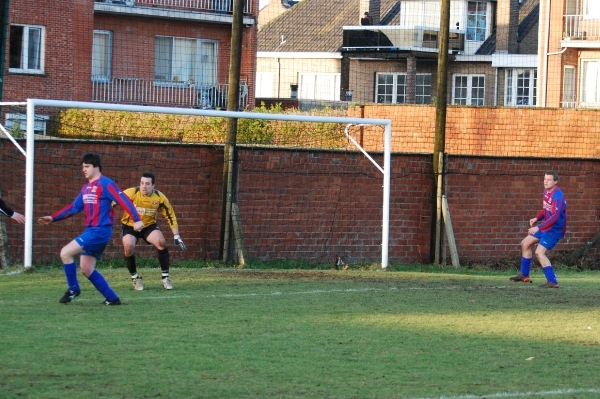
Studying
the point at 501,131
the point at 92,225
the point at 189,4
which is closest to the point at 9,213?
the point at 92,225

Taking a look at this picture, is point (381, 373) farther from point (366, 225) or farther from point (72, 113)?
point (72, 113)

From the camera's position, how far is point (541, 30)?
3759 centimetres

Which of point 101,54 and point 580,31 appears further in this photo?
point 580,31

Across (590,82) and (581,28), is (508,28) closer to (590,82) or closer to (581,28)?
(581,28)

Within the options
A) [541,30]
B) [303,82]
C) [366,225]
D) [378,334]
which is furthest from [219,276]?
[303,82]

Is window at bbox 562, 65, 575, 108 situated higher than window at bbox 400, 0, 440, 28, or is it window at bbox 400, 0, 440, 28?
window at bbox 400, 0, 440, 28

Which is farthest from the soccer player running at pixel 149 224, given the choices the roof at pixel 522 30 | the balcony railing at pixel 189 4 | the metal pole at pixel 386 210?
the roof at pixel 522 30

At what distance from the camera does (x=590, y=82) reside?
1476 inches

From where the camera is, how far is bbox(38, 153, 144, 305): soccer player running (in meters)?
11.4

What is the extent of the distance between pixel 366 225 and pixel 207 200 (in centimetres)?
304

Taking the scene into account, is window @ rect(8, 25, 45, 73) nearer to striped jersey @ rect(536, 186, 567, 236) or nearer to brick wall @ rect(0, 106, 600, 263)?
brick wall @ rect(0, 106, 600, 263)

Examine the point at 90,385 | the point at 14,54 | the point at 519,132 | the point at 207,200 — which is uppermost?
the point at 14,54

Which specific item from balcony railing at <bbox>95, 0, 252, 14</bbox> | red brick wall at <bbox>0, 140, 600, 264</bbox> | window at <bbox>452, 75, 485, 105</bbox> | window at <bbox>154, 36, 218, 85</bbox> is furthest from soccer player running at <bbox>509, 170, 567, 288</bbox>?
window at <bbox>452, 75, 485, 105</bbox>

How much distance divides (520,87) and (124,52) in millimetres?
18201
